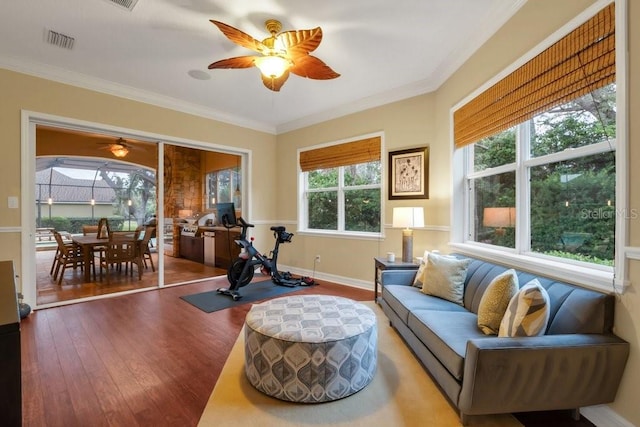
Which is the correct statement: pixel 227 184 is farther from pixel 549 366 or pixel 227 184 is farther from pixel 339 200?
pixel 549 366

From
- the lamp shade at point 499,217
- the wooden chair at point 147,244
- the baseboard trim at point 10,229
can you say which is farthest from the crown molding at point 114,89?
the lamp shade at point 499,217

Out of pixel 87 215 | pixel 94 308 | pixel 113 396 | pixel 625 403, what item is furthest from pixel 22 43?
pixel 625 403

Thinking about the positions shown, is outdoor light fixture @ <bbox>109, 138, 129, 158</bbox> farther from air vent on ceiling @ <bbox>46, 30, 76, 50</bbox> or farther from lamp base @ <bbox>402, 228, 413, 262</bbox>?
lamp base @ <bbox>402, 228, 413, 262</bbox>

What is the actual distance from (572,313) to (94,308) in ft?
15.0

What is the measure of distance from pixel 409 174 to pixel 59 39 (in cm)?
406

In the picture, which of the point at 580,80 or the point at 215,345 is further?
the point at 215,345

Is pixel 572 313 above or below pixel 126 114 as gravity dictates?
below

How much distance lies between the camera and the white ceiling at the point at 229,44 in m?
2.52

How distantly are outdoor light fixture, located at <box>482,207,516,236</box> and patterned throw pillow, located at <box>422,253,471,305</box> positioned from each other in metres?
0.45

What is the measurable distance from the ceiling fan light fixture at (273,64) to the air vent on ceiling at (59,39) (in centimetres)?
194

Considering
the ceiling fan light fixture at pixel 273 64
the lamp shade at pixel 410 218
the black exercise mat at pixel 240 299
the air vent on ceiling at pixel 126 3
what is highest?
the air vent on ceiling at pixel 126 3

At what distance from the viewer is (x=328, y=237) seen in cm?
510

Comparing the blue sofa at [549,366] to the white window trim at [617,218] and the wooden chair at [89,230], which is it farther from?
the wooden chair at [89,230]

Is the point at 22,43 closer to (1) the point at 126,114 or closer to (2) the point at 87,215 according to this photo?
(1) the point at 126,114
